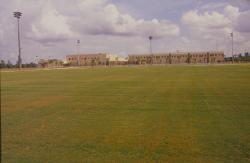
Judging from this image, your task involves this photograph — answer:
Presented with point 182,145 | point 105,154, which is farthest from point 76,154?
point 182,145

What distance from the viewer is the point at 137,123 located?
34.9 ft

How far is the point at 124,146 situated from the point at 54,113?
600cm

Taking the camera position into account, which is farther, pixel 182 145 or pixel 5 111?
pixel 5 111

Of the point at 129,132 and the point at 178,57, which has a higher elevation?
the point at 178,57

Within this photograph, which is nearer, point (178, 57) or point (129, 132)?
point (129, 132)

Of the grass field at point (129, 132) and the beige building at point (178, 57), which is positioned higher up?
the beige building at point (178, 57)

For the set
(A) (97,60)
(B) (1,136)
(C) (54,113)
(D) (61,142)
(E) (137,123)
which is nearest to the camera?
(D) (61,142)

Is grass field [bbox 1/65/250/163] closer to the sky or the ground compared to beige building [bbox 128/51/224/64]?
closer to the ground

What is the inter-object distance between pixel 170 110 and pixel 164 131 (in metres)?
3.70

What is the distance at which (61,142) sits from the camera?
836 cm

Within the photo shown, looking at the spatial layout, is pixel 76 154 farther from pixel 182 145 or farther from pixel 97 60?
pixel 97 60

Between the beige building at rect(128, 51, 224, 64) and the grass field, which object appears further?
the beige building at rect(128, 51, 224, 64)

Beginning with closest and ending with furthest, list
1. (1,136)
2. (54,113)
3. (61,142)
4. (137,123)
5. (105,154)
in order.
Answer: (105,154) < (61,142) < (1,136) < (137,123) < (54,113)

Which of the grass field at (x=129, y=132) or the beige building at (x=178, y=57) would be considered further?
the beige building at (x=178, y=57)
